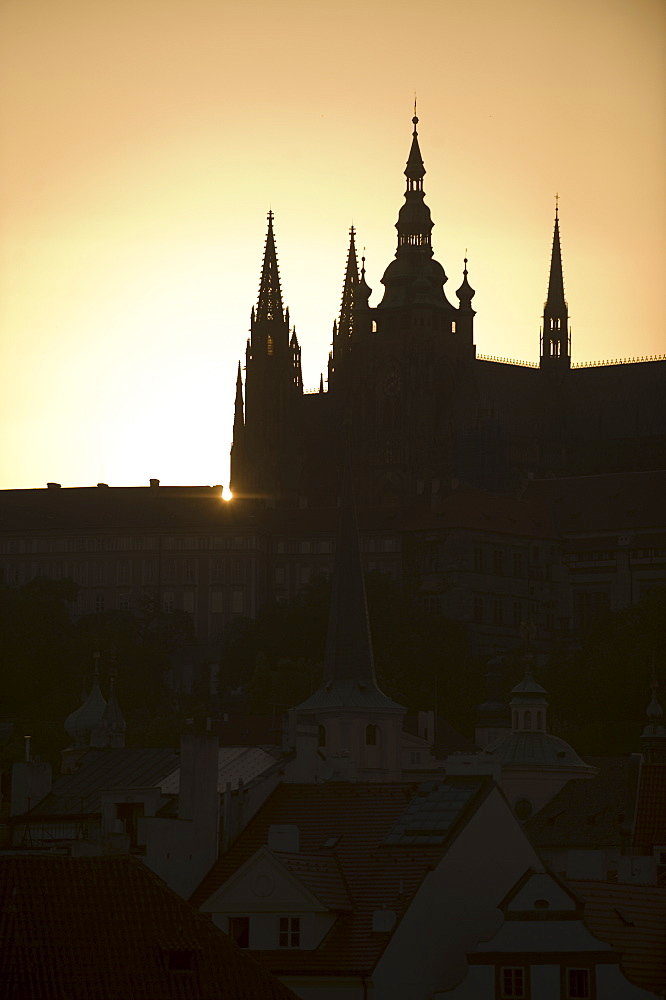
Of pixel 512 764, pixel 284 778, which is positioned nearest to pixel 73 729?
pixel 512 764

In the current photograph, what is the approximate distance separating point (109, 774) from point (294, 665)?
2812 inches

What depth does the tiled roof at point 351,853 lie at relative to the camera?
2163 inches

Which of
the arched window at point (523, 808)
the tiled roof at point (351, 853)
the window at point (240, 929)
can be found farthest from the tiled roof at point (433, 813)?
the arched window at point (523, 808)

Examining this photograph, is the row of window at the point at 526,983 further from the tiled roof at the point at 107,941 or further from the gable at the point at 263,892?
the tiled roof at the point at 107,941

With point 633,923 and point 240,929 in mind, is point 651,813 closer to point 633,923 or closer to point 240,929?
point 633,923

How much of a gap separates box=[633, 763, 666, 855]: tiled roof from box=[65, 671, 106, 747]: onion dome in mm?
48618

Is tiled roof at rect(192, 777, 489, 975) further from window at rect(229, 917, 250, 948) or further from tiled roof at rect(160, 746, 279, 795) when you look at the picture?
tiled roof at rect(160, 746, 279, 795)

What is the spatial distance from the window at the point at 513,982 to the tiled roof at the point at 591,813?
40810mm

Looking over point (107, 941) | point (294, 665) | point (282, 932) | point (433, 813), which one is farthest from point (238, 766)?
point (294, 665)

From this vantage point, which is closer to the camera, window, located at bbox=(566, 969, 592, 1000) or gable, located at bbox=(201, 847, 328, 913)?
window, located at bbox=(566, 969, 592, 1000)

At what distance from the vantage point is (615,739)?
510 ft

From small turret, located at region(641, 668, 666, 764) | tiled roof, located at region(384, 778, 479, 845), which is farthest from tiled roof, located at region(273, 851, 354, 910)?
small turret, located at region(641, 668, 666, 764)

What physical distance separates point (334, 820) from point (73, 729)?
243 ft

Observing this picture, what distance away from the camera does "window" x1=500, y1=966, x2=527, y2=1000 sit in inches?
2112
